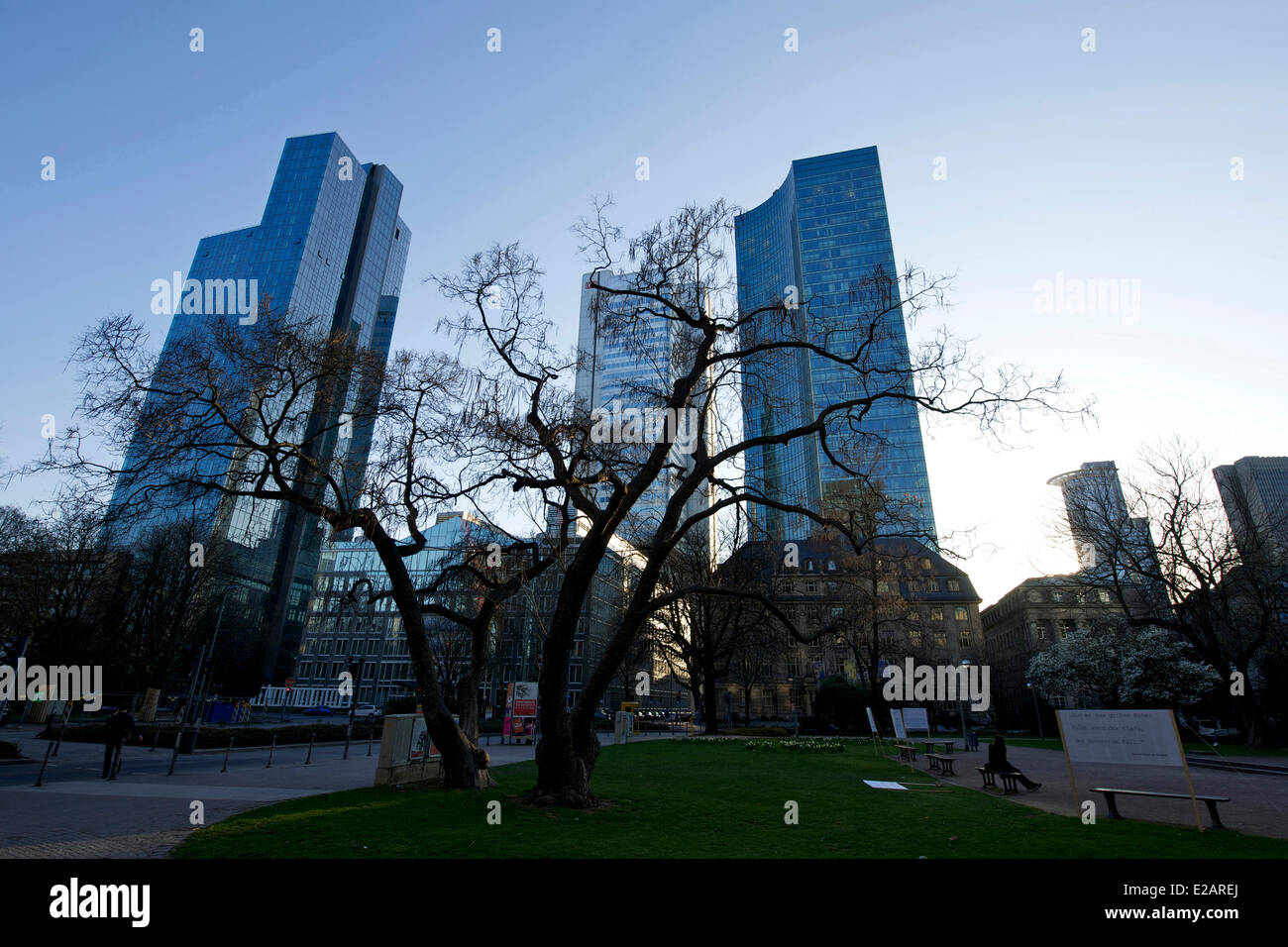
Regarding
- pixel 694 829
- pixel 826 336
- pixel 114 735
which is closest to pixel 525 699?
pixel 114 735

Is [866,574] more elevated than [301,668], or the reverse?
[866,574]

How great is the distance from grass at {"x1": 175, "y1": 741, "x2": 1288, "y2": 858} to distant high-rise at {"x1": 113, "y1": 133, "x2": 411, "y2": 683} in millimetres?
73207

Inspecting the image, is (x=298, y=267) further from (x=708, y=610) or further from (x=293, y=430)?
(x=293, y=430)

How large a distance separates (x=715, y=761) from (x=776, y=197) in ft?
520

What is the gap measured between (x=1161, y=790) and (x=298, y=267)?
122 metres

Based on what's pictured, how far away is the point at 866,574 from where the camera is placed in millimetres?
36031

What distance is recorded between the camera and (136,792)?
1359 centimetres

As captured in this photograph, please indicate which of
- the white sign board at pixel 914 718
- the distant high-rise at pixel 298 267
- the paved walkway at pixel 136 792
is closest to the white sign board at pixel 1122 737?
the white sign board at pixel 914 718

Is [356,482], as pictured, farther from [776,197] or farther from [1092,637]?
[776,197]

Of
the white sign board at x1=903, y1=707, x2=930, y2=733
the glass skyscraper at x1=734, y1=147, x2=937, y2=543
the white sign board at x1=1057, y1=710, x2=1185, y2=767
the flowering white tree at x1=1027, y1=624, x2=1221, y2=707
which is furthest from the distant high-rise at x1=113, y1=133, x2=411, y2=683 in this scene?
the flowering white tree at x1=1027, y1=624, x2=1221, y2=707

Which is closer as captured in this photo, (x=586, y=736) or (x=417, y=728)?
(x=586, y=736)

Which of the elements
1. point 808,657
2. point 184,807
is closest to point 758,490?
point 184,807

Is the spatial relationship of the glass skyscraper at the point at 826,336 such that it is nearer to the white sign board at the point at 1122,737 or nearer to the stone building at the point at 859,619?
the stone building at the point at 859,619
